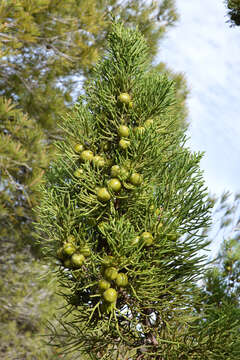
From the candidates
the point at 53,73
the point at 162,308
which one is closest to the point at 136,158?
the point at 162,308

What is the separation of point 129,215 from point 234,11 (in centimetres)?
182

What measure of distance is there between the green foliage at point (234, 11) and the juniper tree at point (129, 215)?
1.46 meters

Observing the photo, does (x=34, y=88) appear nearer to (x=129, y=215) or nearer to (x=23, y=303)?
(x=23, y=303)

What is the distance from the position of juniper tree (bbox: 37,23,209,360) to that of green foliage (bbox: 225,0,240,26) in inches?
57.5

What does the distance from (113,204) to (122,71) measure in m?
0.35

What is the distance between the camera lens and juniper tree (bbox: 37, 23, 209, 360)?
0.77 metres

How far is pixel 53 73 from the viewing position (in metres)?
3.49

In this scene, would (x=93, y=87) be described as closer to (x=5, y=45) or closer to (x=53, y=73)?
(x=5, y=45)

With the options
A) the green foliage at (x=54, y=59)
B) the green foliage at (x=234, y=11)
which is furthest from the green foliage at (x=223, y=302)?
the green foliage at (x=54, y=59)

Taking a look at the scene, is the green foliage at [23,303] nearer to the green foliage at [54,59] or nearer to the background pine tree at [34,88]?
the background pine tree at [34,88]

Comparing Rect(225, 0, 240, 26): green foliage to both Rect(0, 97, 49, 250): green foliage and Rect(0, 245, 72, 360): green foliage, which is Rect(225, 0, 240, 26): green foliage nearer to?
Rect(0, 97, 49, 250): green foliage

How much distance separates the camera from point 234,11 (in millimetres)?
2064

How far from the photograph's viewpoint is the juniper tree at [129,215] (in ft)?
2.51

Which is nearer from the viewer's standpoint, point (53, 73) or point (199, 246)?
point (199, 246)
